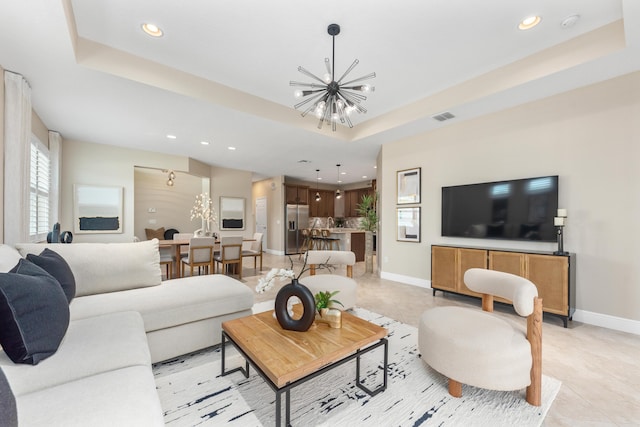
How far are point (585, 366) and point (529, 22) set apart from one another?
117 inches

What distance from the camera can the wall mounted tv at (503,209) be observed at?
126 inches

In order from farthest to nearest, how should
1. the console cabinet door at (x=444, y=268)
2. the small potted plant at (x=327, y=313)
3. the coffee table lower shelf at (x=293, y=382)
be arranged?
the console cabinet door at (x=444, y=268)
the small potted plant at (x=327, y=313)
the coffee table lower shelf at (x=293, y=382)

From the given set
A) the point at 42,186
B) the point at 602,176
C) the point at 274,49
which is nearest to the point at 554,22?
the point at 602,176

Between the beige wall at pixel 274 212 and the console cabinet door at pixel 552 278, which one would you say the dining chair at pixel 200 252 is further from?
the console cabinet door at pixel 552 278

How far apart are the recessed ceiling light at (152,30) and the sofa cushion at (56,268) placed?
209cm

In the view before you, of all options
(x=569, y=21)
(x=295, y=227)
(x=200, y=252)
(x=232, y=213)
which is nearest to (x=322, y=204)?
(x=295, y=227)

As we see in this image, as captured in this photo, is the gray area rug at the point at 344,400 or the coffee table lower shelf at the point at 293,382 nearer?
the coffee table lower shelf at the point at 293,382

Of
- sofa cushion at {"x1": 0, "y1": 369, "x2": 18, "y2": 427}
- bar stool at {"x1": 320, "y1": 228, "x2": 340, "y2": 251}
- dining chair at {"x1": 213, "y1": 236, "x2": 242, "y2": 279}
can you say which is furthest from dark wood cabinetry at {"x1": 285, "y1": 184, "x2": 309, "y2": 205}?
sofa cushion at {"x1": 0, "y1": 369, "x2": 18, "y2": 427}

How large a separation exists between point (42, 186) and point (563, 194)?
7388 millimetres

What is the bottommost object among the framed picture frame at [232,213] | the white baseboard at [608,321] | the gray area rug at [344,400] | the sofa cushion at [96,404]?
the gray area rug at [344,400]

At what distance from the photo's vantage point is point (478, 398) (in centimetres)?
172

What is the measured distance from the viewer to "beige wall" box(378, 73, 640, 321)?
9.03ft

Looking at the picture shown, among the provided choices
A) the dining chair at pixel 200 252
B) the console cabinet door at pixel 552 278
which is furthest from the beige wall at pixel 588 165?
the dining chair at pixel 200 252

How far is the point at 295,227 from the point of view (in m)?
9.01
